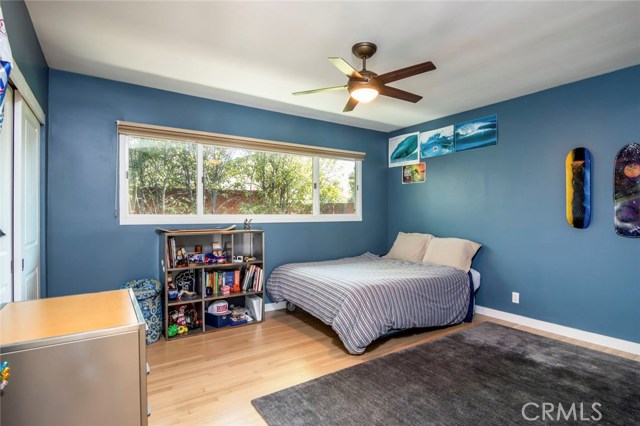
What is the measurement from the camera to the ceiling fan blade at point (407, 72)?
7.24ft

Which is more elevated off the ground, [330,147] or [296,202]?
[330,147]

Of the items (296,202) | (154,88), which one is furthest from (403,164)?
(154,88)

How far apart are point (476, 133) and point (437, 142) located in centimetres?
55

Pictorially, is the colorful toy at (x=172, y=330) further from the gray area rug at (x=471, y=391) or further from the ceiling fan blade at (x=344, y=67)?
the ceiling fan blade at (x=344, y=67)

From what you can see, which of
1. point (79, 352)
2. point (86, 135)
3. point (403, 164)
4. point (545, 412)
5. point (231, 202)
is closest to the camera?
point (79, 352)

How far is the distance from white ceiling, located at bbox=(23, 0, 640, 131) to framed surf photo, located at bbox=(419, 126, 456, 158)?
910 millimetres

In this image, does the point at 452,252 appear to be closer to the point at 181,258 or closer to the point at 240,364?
the point at 240,364

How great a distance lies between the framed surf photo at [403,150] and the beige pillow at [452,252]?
1.34 meters

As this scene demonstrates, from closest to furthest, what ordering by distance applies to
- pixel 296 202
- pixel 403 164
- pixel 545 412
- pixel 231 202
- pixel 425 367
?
1. pixel 545 412
2. pixel 425 367
3. pixel 231 202
4. pixel 296 202
5. pixel 403 164

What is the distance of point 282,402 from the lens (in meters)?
2.10

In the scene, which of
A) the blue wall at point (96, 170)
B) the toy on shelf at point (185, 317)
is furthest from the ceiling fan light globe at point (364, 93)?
the toy on shelf at point (185, 317)

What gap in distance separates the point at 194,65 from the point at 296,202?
81.2 inches

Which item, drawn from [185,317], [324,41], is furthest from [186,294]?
[324,41]

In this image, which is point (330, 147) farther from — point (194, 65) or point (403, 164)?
point (194, 65)
